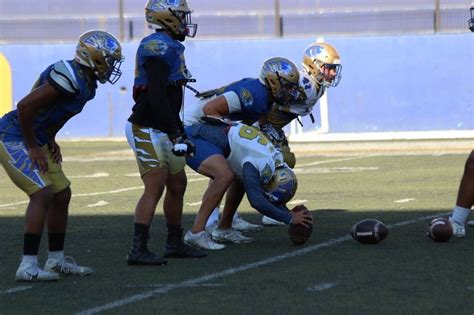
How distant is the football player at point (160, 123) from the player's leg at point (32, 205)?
2.95 feet

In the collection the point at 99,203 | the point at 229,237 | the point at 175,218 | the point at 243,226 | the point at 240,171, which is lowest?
the point at 99,203

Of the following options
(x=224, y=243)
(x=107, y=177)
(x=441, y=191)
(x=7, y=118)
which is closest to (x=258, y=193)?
(x=224, y=243)

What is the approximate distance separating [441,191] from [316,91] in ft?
11.0

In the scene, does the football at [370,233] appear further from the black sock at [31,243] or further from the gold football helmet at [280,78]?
the black sock at [31,243]

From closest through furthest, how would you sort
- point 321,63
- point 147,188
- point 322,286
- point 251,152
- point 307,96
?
1. point 322,286
2. point 147,188
3. point 251,152
4. point 307,96
5. point 321,63

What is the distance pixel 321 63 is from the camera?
11.4 m

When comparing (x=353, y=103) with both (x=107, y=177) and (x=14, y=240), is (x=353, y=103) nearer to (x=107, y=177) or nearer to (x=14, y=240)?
(x=107, y=177)

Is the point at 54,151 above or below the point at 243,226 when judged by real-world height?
above

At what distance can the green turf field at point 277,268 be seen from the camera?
6984mm

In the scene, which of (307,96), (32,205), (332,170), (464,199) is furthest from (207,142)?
(332,170)

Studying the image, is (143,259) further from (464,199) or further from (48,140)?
(464,199)

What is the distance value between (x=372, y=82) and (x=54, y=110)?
23.6 m

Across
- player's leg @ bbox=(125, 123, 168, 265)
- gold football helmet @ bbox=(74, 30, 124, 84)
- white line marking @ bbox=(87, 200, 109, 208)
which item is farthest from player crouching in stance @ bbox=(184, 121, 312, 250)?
white line marking @ bbox=(87, 200, 109, 208)

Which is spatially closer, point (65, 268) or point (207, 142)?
point (65, 268)
